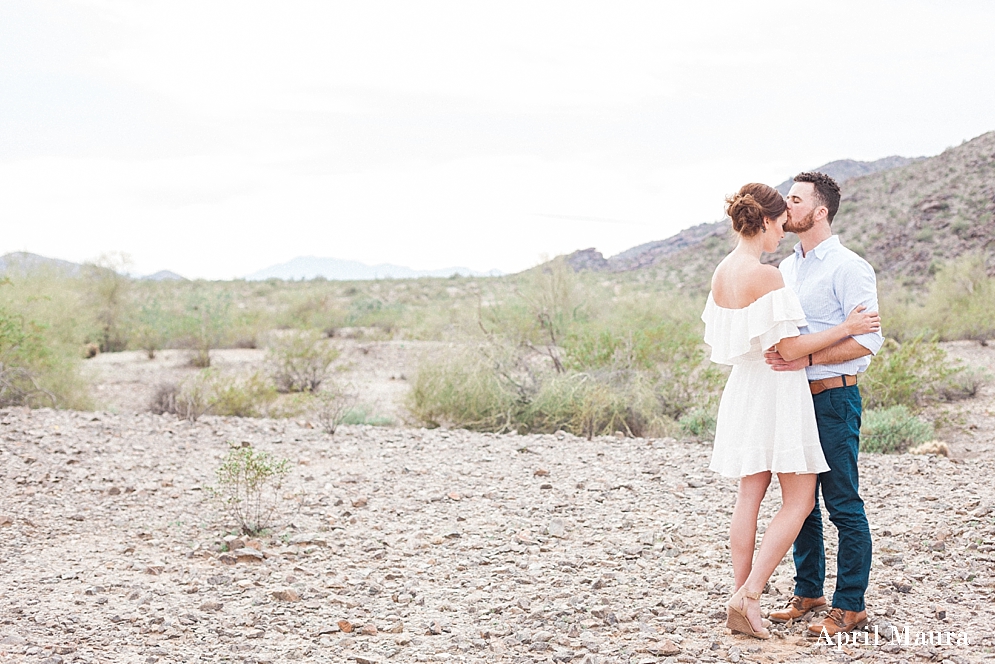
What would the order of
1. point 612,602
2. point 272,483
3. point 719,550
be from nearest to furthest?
point 612,602, point 719,550, point 272,483

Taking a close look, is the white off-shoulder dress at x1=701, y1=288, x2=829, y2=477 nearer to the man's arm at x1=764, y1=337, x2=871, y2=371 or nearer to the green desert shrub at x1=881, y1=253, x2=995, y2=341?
the man's arm at x1=764, y1=337, x2=871, y2=371

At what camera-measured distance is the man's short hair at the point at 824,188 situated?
431 centimetres

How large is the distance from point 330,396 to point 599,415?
3.22m

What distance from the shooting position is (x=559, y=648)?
14.0 feet

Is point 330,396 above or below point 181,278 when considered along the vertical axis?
below

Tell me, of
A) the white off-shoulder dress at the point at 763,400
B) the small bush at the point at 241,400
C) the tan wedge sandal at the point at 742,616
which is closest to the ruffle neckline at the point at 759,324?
the white off-shoulder dress at the point at 763,400

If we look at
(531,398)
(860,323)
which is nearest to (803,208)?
(860,323)

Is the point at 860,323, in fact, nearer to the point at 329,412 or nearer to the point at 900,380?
the point at 329,412

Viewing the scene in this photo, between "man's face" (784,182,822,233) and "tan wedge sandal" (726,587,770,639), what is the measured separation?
5.73ft

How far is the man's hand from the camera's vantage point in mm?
4105

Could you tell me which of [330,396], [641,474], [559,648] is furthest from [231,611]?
[330,396]

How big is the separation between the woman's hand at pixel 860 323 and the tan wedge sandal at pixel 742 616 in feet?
4.28

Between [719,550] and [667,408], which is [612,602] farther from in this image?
[667,408]

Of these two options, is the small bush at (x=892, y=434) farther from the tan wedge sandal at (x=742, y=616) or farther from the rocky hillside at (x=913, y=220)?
the rocky hillside at (x=913, y=220)
